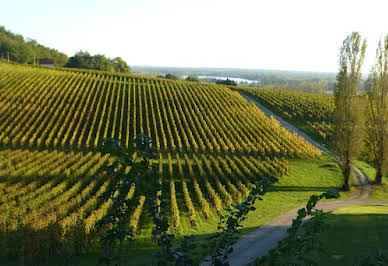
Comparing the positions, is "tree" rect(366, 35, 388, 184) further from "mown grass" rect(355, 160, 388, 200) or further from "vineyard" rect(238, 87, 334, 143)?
"vineyard" rect(238, 87, 334, 143)

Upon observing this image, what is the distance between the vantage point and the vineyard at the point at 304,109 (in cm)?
4119

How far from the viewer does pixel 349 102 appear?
21703 millimetres

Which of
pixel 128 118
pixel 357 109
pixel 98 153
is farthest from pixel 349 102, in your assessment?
pixel 128 118

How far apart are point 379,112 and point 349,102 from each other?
10.5 feet

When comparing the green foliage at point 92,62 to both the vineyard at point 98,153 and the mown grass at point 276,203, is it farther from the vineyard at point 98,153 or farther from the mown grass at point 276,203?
the mown grass at point 276,203

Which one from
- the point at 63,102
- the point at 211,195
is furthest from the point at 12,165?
the point at 63,102

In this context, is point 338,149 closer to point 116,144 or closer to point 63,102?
point 116,144

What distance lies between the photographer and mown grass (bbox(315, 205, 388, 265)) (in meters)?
9.76

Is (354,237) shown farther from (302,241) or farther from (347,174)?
(347,174)

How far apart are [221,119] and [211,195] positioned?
21.2 meters

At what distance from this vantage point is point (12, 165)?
21.6m

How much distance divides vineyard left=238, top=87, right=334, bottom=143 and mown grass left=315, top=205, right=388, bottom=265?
24.5m

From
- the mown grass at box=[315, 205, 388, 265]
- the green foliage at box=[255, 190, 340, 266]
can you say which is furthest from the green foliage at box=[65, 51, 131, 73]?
the green foliage at box=[255, 190, 340, 266]

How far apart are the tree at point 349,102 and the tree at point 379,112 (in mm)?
2033
